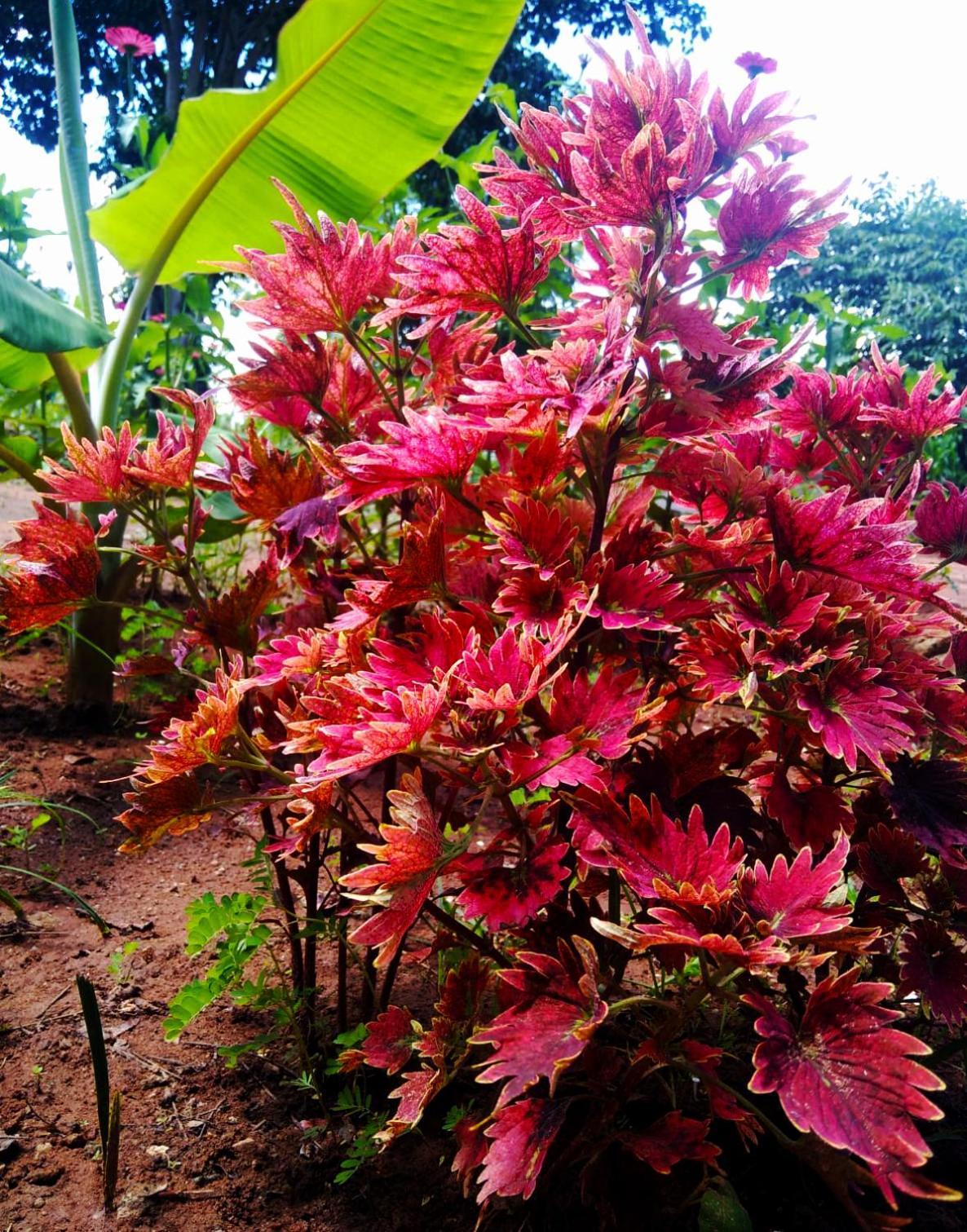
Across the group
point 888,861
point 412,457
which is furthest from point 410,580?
point 888,861

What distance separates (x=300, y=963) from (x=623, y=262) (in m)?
0.88

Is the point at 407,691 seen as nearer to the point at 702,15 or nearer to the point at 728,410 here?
the point at 728,410

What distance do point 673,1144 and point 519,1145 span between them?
0.51 feet

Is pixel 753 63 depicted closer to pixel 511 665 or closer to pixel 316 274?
pixel 316 274

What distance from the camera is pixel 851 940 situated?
615mm

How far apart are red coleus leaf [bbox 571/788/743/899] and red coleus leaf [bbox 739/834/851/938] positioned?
24 mm

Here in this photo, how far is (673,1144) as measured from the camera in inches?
27.8

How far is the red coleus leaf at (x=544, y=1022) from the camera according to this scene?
58 cm

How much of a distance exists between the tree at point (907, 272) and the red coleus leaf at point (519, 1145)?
10117mm

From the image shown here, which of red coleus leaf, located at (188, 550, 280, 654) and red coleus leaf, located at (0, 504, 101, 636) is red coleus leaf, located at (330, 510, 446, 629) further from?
red coleus leaf, located at (0, 504, 101, 636)

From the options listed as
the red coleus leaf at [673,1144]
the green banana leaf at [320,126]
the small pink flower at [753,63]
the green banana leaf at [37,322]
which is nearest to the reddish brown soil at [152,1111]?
the red coleus leaf at [673,1144]

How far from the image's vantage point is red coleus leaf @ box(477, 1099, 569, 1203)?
2.03 feet

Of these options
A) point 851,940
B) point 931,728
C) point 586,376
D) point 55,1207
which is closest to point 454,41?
point 586,376

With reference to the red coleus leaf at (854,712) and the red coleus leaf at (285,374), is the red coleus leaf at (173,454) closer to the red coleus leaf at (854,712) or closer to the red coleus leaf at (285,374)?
the red coleus leaf at (285,374)
